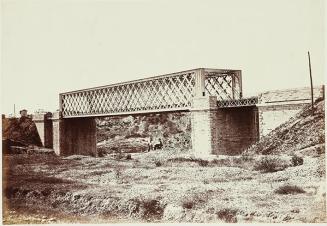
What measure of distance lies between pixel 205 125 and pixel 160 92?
5592mm

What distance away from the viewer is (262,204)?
15.0 metres

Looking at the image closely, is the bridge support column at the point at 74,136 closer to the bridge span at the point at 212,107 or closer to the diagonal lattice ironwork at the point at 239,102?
the bridge span at the point at 212,107

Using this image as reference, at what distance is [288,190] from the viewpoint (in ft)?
52.0

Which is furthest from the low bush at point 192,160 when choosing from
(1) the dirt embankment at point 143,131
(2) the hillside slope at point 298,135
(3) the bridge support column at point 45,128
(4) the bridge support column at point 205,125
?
(1) the dirt embankment at point 143,131

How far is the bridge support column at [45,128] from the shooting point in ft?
133

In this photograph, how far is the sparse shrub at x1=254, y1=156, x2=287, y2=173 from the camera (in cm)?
1928

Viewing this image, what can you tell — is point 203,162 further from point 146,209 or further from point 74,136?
point 74,136

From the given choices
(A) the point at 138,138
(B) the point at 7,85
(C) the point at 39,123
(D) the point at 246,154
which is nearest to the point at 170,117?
(A) the point at 138,138

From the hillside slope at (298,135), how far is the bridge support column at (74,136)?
20.3m

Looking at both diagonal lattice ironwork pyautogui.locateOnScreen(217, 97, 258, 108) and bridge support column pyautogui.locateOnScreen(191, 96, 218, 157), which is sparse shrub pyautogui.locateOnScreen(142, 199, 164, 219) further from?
diagonal lattice ironwork pyautogui.locateOnScreen(217, 97, 258, 108)

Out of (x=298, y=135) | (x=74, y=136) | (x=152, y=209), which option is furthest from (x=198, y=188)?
(x=74, y=136)

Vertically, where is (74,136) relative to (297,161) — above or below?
above

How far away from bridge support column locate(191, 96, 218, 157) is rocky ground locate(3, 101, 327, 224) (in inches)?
77.4

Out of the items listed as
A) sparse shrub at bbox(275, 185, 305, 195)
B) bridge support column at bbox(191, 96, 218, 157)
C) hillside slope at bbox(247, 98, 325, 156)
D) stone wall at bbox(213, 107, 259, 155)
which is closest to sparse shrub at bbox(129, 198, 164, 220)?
sparse shrub at bbox(275, 185, 305, 195)
